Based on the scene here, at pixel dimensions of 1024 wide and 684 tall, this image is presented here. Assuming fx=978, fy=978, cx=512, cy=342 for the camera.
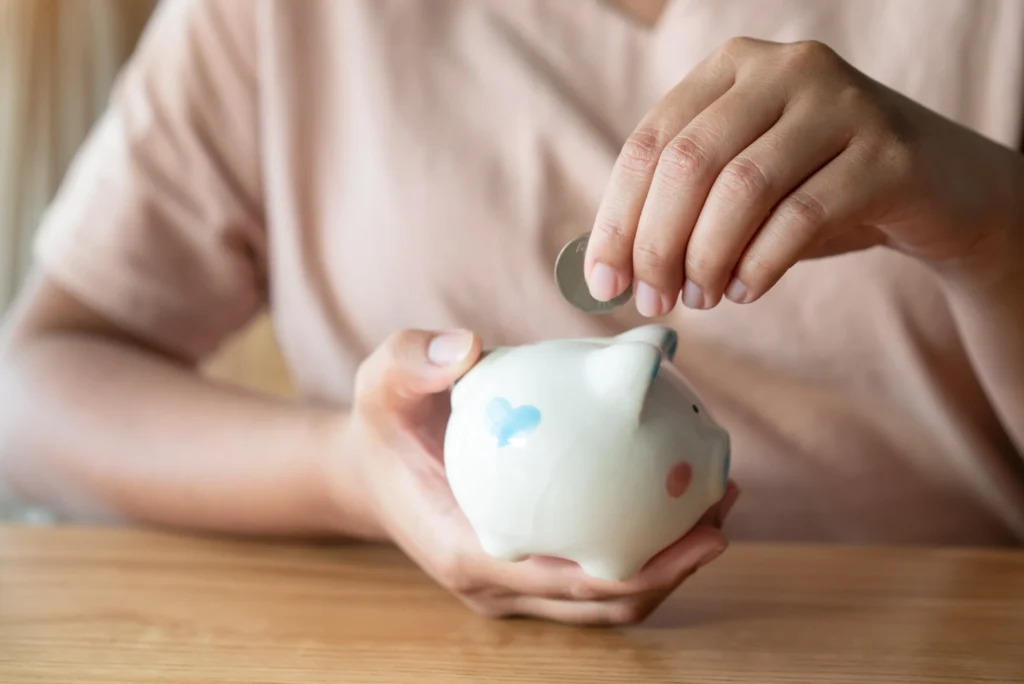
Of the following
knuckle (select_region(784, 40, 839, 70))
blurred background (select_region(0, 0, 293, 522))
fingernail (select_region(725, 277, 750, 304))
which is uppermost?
knuckle (select_region(784, 40, 839, 70))

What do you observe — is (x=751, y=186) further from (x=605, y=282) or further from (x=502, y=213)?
(x=502, y=213)

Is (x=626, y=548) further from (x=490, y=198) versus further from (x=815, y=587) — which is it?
(x=490, y=198)

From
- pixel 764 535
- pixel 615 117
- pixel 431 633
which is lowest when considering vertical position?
pixel 764 535

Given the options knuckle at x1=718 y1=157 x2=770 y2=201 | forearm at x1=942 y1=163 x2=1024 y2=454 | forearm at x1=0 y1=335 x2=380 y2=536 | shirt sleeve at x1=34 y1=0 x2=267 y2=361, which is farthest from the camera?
shirt sleeve at x1=34 y1=0 x2=267 y2=361

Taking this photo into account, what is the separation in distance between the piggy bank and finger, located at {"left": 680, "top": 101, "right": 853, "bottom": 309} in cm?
5

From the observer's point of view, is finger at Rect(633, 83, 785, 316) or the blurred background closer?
finger at Rect(633, 83, 785, 316)

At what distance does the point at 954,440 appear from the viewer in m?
0.70

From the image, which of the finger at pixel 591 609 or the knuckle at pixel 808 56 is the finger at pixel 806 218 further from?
the finger at pixel 591 609

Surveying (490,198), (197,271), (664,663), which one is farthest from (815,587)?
(197,271)

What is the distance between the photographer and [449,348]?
49 centimetres

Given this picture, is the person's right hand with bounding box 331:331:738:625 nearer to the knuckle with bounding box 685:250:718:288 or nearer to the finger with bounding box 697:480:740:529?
the finger with bounding box 697:480:740:529

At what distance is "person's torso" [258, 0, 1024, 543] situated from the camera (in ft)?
2.27

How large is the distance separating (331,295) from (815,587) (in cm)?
44

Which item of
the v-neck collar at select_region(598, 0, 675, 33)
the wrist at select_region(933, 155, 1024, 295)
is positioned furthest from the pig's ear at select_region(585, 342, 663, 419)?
the v-neck collar at select_region(598, 0, 675, 33)
